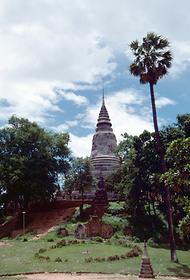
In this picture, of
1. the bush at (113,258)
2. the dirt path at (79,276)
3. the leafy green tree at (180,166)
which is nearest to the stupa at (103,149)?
the bush at (113,258)

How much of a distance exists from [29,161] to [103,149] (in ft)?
59.5

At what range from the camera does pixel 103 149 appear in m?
62.7

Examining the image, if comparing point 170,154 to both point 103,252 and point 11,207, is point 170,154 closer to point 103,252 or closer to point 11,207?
point 103,252

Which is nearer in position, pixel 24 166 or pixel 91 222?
pixel 91 222

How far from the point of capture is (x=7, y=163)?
4531cm

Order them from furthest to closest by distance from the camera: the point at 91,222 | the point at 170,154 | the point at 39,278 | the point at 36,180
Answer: the point at 36,180 → the point at 91,222 → the point at 39,278 → the point at 170,154

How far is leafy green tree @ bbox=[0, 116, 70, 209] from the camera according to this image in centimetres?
4481

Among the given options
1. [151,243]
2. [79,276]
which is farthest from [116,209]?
[79,276]

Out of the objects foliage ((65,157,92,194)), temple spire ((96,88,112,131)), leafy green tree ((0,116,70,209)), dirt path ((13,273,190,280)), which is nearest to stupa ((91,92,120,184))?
temple spire ((96,88,112,131))

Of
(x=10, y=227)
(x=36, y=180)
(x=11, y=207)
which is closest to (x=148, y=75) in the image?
(x=36, y=180)

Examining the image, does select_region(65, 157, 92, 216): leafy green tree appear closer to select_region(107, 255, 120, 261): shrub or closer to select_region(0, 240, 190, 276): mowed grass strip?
select_region(0, 240, 190, 276): mowed grass strip

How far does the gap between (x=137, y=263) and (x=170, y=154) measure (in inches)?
402

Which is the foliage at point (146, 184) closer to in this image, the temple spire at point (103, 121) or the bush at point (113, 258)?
the bush at point (113, 258)

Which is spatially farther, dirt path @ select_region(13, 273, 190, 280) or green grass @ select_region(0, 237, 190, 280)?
green grass @ select_region(0, 237, 190, 280)
